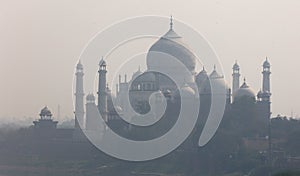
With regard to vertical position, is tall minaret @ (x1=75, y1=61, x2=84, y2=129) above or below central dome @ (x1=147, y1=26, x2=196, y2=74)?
below

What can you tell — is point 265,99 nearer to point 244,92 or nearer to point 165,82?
point 244,92

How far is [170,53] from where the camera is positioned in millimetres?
36094

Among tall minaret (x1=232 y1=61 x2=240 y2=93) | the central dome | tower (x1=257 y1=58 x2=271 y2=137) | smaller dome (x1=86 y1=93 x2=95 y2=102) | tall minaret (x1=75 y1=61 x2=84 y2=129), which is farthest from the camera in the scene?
tall minaret (x1=75 y1=61 x2=84 y2=129)

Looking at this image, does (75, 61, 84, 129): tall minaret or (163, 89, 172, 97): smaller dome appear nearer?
(163, 89, 172, 97): smaller dome

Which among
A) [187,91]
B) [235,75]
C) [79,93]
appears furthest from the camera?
[79,93]

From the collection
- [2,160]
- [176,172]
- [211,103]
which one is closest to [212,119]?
[211,103]

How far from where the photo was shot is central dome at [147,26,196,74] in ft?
118

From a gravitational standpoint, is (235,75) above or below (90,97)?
above

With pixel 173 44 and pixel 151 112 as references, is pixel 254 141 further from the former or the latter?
pixel 173 44

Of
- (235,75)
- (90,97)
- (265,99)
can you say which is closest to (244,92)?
(265,99)

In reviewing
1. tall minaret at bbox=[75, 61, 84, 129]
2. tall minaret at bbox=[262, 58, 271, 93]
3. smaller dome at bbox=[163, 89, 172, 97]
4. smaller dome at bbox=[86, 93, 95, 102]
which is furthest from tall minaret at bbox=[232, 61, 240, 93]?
tall minaret at bbox=[75, 61, 84, 129]

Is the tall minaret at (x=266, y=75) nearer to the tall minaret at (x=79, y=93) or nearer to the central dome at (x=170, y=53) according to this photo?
the central dome at (x=170, y=53)

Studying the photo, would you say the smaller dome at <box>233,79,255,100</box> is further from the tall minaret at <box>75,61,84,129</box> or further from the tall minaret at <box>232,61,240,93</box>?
the tall minaret at <box>75,61,84,129</box>

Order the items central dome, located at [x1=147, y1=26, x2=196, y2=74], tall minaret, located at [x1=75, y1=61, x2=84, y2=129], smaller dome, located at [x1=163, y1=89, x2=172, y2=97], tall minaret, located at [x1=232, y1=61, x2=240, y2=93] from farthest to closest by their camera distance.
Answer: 1. tall minaret, located at [x1=75, y1=61, x2=84, y2=129]
2. tall minaret, located at [x1=232, y1=61, x2=240, y2=93]
3. central dome, located at [x1=147, y1=26, x2=196, y2=74]
4. smaller dome, located at [x1=163, y1=89, x2=172, y2=97]
